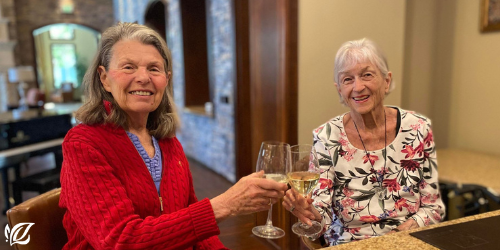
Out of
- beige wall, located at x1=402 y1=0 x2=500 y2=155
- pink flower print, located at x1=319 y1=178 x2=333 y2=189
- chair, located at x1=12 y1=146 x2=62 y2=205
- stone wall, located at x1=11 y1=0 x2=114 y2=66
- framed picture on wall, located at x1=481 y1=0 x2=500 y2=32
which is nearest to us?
pink flower print, located at x1=319 y1=178 x2=333 y2=189

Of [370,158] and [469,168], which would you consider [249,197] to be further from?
[469,168]

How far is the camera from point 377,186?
149 centimetres

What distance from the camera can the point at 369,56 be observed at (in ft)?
4.86

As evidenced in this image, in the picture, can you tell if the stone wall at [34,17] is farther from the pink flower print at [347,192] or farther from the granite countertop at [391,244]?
the granite countertop at [391,244]

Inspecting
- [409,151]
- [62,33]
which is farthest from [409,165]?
[62,33]

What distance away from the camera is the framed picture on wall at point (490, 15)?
255 cm

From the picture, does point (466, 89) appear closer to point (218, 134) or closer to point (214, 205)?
point (214, 205)

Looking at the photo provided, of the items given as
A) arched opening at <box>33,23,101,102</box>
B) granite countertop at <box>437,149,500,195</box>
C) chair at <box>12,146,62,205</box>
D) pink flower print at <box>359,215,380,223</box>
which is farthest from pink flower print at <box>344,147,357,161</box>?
arched opening at <box>33,23,101,102</box>

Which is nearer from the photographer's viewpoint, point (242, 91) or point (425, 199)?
point (425, 199)

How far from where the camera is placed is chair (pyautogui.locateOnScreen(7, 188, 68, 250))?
3.64 feet

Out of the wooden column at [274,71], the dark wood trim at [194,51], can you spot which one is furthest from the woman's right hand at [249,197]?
the dark wood trim at [194,51]

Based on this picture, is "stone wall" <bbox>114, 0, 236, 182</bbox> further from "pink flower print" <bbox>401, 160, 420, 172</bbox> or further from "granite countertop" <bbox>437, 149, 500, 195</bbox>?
"pink flower print" <bbox>401, 160, 420, 172</bbox>

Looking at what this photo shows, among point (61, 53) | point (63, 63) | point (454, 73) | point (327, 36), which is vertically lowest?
point (454, 73)

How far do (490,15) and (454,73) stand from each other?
1.61 ft
